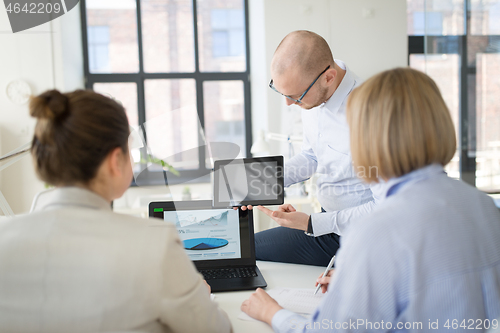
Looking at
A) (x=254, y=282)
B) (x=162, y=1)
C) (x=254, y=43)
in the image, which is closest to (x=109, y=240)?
(x=254, y=282)

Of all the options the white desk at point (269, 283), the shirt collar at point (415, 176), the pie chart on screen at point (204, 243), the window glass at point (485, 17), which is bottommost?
the white desk at point (269, 283)

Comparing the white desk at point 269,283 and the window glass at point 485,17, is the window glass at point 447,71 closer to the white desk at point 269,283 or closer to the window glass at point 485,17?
the window glass at point 485,17

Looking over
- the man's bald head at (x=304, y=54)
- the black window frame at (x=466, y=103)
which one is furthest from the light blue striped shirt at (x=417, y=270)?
the black window frame at (x=466, y=103)

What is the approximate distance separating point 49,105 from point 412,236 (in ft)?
2.23

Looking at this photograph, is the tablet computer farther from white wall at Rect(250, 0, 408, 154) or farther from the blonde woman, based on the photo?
white wall at Rect(250, 0, 408, 154)

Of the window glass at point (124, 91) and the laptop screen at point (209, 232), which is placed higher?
the window glass at point (124, 91)

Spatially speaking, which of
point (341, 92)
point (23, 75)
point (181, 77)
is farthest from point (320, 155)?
point (23, 75)

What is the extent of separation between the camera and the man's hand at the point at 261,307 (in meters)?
0.94

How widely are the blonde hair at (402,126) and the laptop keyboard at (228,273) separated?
0.68 m

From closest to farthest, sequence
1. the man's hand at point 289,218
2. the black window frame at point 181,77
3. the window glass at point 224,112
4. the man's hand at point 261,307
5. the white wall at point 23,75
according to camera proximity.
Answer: the man's hand at point 261,307, the man's hand at point 289,218, the white wall at point 23,75, the black window frame at point 181,77, the window glass at point 224,112

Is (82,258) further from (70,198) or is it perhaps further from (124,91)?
(124,91)

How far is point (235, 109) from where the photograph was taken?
441cm

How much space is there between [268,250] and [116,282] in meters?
0.96

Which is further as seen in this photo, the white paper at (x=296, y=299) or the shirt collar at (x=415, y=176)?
the white paper at (x=296, y=299)
